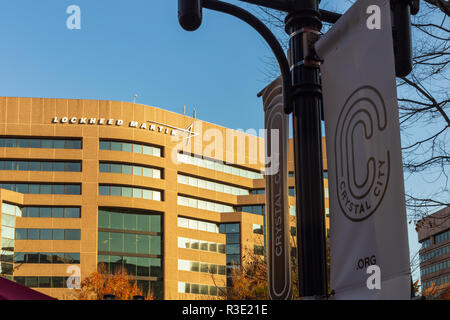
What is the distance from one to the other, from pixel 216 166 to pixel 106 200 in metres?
16.6

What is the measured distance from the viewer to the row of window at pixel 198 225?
249ft

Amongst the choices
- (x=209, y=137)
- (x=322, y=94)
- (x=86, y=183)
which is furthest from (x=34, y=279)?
(x=322, y=94)

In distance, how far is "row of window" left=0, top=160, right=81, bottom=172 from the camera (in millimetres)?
69625

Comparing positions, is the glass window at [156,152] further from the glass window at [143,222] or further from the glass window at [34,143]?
the glass window at [34,143]

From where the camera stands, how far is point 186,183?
77.1m

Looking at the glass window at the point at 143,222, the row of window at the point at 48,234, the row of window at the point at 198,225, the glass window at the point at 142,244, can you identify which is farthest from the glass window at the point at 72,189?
the row of window at the point at 198,225

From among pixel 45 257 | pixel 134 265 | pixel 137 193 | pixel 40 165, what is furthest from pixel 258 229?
pixel 40 165

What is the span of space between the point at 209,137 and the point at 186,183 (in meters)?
7.11

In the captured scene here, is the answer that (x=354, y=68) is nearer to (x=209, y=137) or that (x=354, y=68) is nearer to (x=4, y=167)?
(x=4, y=167)

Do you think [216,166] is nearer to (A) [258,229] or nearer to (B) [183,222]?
(B) [183,222]

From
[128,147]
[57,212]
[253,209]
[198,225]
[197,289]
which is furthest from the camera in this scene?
[253,209]

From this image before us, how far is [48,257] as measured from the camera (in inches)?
2621

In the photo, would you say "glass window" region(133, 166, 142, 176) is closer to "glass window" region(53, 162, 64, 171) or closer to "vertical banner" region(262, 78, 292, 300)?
"glass window" region(53, 162, 64, 171)

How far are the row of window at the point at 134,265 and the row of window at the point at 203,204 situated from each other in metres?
8.10
